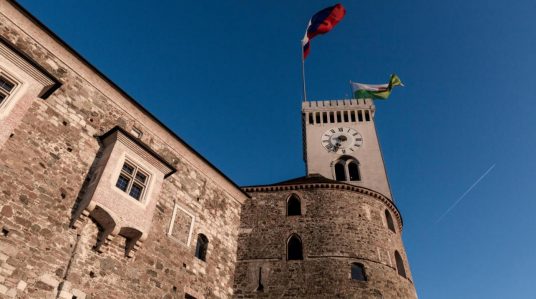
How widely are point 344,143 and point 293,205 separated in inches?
484

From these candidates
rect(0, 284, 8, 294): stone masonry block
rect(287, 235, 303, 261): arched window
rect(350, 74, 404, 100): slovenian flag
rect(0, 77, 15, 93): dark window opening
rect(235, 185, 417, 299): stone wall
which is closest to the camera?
rect(0, 284, 8, 294): stone masonry block

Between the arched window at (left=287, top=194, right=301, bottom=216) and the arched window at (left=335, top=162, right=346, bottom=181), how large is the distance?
9294 millimetres

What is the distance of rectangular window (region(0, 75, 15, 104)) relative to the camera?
1074 cm

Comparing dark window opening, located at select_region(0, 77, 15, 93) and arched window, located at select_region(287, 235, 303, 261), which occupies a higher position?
dark window opening, located at select_region(0, 77, 15, 93)

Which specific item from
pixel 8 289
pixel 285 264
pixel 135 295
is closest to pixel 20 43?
pixel 8 289

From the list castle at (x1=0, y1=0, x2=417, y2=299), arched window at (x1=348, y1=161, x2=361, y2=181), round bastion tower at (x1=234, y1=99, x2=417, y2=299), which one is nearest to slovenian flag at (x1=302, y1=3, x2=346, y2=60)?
arched window at (x1=348, y1=161, x2=361, y2=181)

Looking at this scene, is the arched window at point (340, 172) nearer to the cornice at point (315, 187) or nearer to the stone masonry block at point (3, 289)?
the cornice at point (315, 187)

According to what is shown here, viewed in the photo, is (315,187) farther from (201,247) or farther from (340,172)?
(340,172)

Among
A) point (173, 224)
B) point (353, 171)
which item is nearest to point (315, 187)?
point (173, 224)

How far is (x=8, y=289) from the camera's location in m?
9.30

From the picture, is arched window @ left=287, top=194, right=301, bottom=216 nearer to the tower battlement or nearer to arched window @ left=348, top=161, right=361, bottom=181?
arched window @ left=348, top=161, right=361, bottom=181

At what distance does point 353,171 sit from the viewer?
29.7 m

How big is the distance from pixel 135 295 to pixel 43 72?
7.92 meters

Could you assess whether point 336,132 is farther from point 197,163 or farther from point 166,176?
point 166,176
